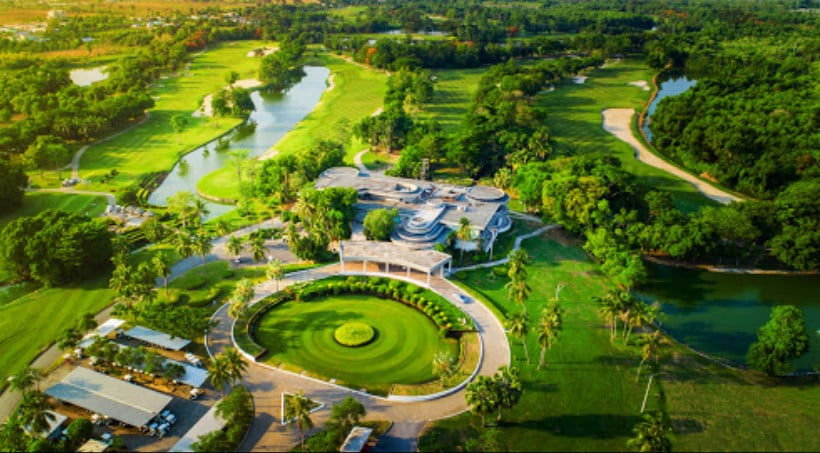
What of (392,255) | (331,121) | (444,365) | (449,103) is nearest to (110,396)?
(444,365)

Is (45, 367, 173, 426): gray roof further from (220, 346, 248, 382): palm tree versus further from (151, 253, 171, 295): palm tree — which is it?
(151, 253, 171, 295): palm tree

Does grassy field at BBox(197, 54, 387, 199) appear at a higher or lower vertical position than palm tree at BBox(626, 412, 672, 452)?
higher

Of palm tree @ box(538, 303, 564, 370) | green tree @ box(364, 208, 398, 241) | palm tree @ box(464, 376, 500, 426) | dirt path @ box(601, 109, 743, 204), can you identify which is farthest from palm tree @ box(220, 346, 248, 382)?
dirt path @ box(601, 109, 743, 204)

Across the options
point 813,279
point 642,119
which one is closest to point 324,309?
point 813,279

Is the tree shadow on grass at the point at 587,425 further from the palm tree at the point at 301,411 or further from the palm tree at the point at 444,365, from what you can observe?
the palm tree at the point at 301,411

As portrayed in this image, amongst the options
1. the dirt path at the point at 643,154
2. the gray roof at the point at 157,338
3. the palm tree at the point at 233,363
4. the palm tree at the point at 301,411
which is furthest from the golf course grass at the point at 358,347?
the dirt path at the point at 643,154

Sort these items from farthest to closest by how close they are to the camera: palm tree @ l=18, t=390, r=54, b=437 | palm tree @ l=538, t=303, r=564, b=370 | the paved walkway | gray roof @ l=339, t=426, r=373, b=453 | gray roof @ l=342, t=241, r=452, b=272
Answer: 1. gray roof @ l=342, t=241, r=452, b=272
2. palm tree @ l=538, t=303, r=564, b=370
3. the paved walkway
4. palm tree @ l=18, t=390, r=54, b=437
5. gray roof @ l=339, t=426, r=373, b=453

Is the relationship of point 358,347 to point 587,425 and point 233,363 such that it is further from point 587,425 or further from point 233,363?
point 587,425
